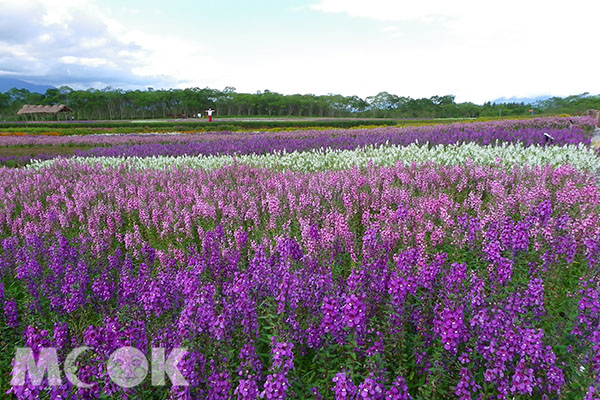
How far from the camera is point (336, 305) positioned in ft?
9.34

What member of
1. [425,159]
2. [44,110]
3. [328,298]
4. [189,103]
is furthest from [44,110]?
[328,298]

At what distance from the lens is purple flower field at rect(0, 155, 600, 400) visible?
2.73 m

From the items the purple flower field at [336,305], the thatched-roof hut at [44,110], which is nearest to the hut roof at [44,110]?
the thatched-roof hut at [44,110]

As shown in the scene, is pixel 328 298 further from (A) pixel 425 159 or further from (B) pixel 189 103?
(B) pixel 189 103

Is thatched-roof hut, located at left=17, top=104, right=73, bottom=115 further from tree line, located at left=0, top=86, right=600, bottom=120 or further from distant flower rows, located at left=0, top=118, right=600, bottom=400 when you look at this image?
distant flower rows, located at left=0, top=118, right=600, bottom=400

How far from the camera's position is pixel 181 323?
9.71 ft

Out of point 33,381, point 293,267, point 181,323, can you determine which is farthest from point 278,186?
point 33,381

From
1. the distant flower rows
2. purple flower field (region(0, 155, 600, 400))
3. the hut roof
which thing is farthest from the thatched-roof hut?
purple flower field (region(0, 155, 600, 400))

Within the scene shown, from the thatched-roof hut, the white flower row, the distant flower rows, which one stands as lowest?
the distant flower rows

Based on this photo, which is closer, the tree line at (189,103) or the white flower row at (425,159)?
→ the white flower row at (425,159)

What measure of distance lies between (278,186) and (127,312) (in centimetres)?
548

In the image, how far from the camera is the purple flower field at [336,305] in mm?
2732

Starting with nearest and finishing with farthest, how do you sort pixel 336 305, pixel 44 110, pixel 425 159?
pixel 336 305
pixel 425 159
pixel 44 110

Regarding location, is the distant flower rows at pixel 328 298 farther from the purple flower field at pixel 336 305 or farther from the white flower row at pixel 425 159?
the white flower row at pixel 425 159
